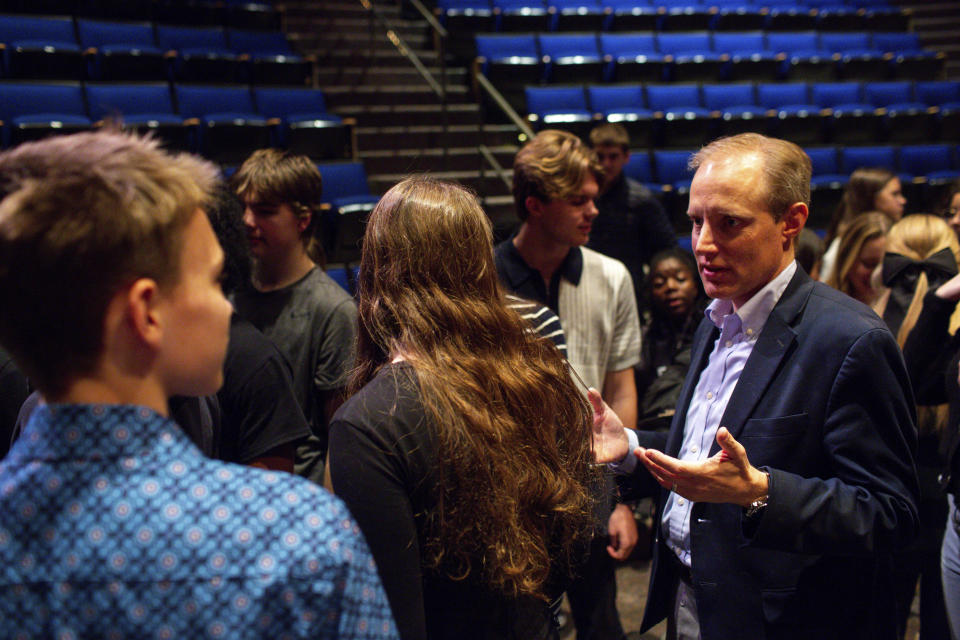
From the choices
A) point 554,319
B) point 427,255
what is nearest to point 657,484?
point 554,319

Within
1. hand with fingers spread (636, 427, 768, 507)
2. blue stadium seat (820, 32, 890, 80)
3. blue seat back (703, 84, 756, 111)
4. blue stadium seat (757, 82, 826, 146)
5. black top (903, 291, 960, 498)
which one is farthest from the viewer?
blue stadium seat (820, 32, 890, 80)

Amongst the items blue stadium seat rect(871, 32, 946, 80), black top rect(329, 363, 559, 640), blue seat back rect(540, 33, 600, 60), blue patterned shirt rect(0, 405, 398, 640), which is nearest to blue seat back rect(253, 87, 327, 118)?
blue seat back rect(540, 33, 600, 60)

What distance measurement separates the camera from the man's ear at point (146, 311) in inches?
29.2

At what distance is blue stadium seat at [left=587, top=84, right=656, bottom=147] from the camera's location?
7.18 m

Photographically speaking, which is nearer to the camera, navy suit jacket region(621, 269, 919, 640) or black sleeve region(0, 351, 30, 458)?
navy suit jacket region(621, 269, 919, 640)

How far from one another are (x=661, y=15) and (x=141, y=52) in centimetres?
595

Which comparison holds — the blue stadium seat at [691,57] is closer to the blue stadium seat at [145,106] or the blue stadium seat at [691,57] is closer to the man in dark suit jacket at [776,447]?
the blue stadium seat at [145,106]

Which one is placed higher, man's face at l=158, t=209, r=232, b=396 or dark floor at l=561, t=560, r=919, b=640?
man's face at l=158, t=209, r=232, b=396

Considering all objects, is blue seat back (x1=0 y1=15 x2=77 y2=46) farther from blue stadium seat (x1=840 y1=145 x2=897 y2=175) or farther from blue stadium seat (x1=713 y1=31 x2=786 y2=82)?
blue stadium seat (x1=840 y1=145 x2=897 y2=175)

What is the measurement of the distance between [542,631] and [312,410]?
1.05m

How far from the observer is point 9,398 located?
1.67 m

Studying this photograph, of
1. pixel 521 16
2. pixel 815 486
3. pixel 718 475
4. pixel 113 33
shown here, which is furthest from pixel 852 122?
pixel 718 475

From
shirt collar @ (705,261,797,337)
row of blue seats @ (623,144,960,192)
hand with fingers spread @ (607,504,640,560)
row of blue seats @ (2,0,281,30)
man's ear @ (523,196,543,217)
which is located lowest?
hand with fingers spread @ (607,504,640,560)

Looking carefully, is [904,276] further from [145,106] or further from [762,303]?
[145,106]
